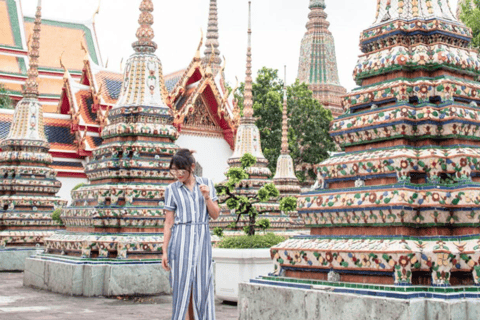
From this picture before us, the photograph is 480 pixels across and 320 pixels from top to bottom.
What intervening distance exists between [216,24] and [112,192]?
33910mm

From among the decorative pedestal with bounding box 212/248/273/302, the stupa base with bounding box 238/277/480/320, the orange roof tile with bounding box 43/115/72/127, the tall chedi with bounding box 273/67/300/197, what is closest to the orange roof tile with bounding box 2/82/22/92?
the orange roof tile with bounding box 43/115/72/127

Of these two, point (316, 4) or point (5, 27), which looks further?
point (316, 4)

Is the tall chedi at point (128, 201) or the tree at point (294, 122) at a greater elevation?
the tree at point (294, 122)

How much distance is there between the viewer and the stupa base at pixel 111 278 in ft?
30.8

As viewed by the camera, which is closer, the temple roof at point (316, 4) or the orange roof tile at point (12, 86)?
the orange roof tile at point (12, 86)

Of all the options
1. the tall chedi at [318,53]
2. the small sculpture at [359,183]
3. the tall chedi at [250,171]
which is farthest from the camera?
the tall chedi at [318,53]

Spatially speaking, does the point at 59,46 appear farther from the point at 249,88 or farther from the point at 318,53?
the point at 318,53

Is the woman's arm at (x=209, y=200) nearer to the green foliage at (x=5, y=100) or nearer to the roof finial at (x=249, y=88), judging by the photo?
the roof finial at (x=249, y=88)

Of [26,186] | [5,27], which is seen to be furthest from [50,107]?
[26,186]

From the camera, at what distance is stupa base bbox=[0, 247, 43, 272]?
14.3m

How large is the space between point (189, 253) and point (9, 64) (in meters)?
26.4

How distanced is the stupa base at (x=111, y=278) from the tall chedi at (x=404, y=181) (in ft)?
11.8

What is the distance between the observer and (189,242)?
196 inches

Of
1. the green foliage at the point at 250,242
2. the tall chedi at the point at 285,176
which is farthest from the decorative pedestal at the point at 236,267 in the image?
the tall chedi at the point at 285,176
